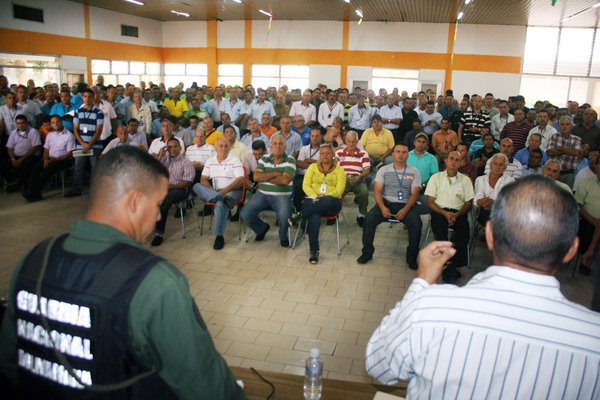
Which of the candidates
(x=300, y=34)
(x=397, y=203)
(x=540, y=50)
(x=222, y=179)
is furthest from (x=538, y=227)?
(x=540, y=50)

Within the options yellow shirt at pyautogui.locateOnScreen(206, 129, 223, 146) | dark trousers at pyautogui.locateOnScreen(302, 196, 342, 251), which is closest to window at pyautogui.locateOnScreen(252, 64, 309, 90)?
yellow shirt at pyautogui.locateOnScreen(206, 129, 223, 146)

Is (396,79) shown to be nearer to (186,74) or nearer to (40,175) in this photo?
(186,74)

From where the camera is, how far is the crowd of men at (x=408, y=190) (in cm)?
108

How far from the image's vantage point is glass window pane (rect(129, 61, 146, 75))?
1761cm

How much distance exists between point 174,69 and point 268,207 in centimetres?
1540

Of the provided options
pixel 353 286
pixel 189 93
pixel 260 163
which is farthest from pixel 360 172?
pixel 189 93

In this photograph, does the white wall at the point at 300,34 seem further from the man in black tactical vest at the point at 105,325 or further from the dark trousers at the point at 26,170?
the man in black tactical vest at the point at 105,325

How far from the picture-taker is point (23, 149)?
7633mm

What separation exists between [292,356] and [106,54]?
15817mm

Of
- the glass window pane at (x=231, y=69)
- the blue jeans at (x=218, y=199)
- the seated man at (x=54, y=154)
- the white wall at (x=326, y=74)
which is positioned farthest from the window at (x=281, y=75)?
the blue jeans at (x=218, y=199)

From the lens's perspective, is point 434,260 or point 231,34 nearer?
point 434,260

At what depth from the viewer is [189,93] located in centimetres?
1123

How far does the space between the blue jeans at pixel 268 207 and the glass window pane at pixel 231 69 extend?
538 inches

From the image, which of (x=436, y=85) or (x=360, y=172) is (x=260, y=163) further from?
(x=436, y=85)
